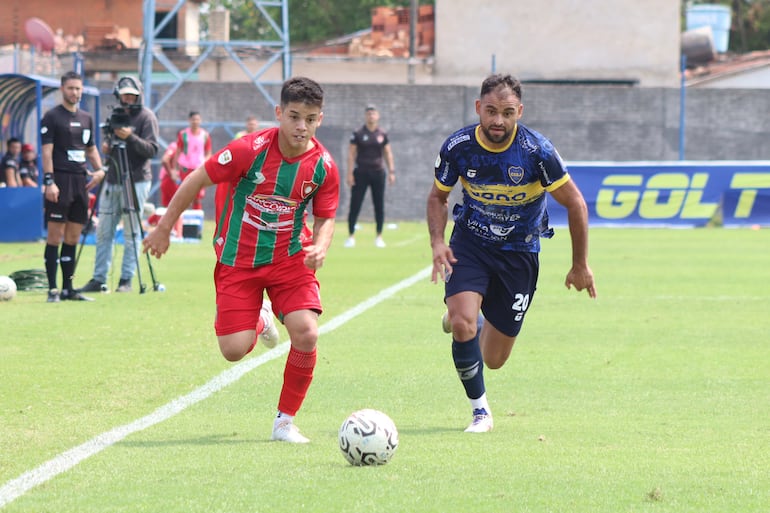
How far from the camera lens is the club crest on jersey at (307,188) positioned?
713 centimetres

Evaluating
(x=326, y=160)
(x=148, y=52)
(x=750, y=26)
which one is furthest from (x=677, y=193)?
(x=750, y=26)

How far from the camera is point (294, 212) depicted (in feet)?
23.8

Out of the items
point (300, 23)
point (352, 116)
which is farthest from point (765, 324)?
point (300, 23)

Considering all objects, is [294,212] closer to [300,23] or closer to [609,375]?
[609,375]

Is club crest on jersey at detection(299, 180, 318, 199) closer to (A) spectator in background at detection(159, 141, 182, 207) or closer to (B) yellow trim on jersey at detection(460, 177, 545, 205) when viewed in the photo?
(B) yellow trim on jersey at detection(460, 177, 545, 205)

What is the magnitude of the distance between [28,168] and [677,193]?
13.3 meters

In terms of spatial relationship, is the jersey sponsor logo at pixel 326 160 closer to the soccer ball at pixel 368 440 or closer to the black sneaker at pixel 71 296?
the soccer ball at pixel 368 440

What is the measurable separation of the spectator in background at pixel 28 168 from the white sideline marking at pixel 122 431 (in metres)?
14.9

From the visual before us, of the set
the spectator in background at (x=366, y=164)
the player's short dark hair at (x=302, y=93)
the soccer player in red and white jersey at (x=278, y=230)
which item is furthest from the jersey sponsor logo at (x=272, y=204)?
the spectator in background at (x=366, y=164)

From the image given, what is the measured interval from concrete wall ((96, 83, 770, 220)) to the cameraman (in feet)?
59.4

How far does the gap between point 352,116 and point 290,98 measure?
2611cm

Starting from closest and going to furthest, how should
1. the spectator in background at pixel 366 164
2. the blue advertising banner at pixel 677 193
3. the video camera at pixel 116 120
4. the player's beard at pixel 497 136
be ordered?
1. the player's beard at pixel 497 136
2. the video camera at pixel 116 120
3. the spectator in background at pixel 366 164
4. the blue advertising banner at pixel 677 193

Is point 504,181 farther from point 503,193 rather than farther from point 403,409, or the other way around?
point 403,409

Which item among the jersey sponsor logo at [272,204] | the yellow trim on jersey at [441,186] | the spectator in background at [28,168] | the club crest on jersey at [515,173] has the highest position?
the club crest on jersey at [515,173]
